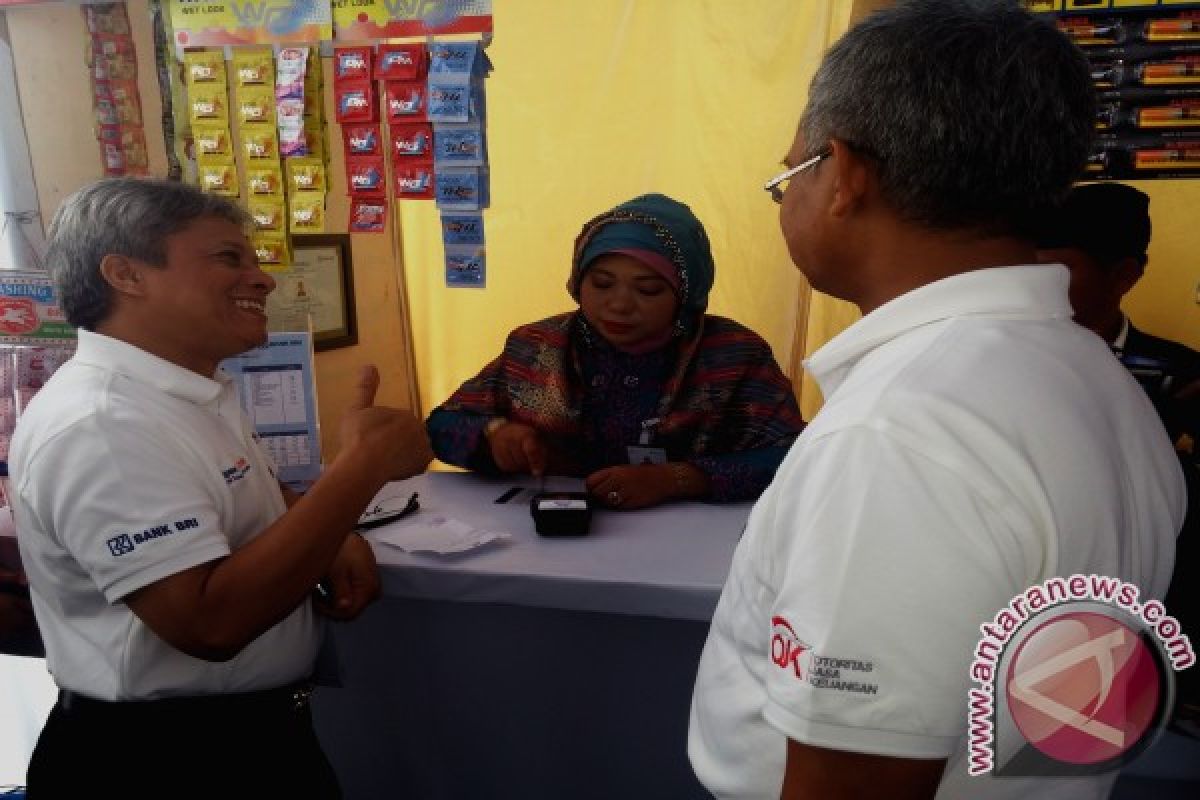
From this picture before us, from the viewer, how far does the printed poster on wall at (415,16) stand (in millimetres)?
2084

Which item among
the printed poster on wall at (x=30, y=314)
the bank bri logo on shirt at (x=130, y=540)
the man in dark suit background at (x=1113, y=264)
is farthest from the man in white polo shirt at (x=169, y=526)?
the man in dark suit background at (x=1113, y=264)

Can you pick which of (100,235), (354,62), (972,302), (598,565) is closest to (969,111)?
(972,302)

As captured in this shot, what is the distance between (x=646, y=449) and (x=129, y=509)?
120 cm

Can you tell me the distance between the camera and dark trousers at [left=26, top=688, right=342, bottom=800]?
1209mm

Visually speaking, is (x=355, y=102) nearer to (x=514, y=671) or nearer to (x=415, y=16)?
(x=415, y=16)

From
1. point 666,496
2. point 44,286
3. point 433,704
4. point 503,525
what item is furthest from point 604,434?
point 44,286

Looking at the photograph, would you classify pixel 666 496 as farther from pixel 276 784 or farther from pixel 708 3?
pixel 708 3

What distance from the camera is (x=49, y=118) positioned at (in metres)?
2.52

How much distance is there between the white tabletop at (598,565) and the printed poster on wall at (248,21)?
141 cm

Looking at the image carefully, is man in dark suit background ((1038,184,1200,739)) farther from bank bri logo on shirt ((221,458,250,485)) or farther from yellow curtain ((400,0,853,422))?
bank bri logo on shirt ((221,458,250,485))

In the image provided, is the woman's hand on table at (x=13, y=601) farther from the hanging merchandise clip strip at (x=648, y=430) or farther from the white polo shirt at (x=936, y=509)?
the white polo shirt at (x=936, y=509)

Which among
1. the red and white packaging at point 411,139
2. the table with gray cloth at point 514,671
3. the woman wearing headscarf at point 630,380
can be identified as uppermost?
the red and white packaging at point 411,139

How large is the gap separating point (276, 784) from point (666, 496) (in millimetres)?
920

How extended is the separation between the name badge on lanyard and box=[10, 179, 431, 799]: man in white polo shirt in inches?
27.6
